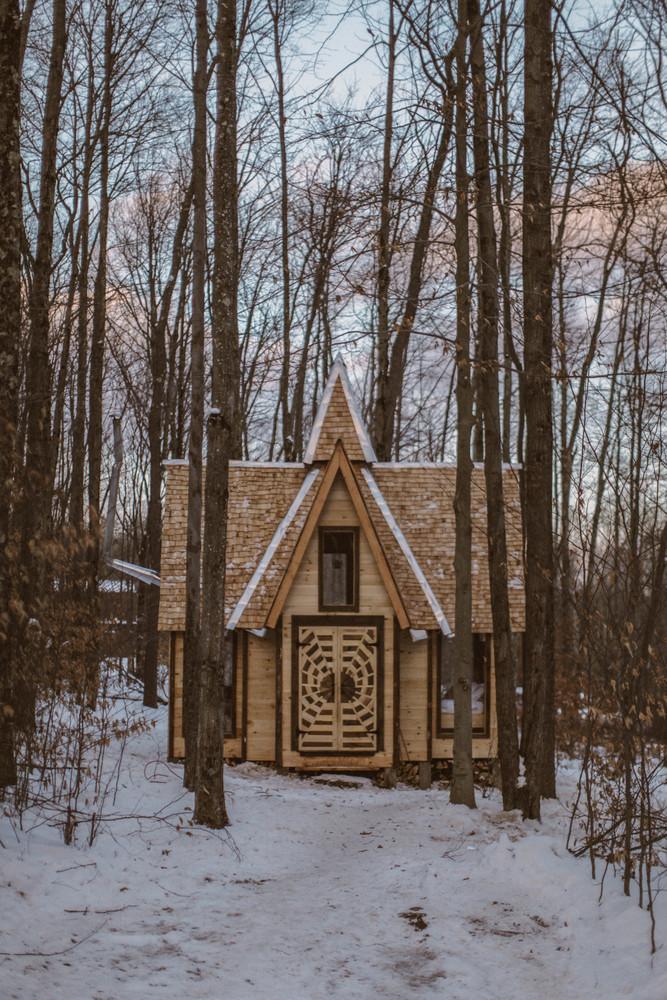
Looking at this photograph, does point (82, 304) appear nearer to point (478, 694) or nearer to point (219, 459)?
point (219, 459)

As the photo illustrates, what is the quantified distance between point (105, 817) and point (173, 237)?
17.7m

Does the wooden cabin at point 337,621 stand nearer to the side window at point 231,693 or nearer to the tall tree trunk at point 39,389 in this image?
the side window at point 231,693

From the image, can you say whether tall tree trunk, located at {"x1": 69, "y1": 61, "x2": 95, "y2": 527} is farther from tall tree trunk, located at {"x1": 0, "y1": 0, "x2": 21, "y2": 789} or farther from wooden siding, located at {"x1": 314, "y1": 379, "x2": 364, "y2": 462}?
tall tree trunk, located at {"x1": 0, "y1": 0, "x2": 21, "y2": 789}

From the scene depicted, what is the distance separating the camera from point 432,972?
6.38m

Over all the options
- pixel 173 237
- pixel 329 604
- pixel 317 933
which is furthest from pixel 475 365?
pixel 173 237

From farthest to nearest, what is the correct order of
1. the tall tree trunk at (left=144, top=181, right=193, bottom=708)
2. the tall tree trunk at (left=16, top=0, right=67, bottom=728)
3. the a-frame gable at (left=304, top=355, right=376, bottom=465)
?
the tall tree trunk at (left=144, top=181, right=193, bottom=708) < the a-frame gable at (left=304, top=355, right=376, bottom=465) < the tall tree trunk at (left=16, top=0, right=67, bottom=728)

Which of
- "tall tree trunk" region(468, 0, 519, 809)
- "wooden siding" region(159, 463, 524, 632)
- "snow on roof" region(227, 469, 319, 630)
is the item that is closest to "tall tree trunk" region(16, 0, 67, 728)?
"snow on roof" region(227, 469, 319, 630)

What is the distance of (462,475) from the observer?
1135cm

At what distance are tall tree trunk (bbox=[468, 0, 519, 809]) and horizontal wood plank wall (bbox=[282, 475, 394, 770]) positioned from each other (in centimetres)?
374

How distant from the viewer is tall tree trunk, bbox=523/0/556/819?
978 centimetres

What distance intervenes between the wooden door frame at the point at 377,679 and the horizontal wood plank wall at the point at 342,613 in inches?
2.0

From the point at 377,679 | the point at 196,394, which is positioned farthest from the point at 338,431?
the point at 377,679

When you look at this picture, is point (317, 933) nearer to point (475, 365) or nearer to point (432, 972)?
point (432, 972)

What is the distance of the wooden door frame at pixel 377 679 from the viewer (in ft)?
47.2
